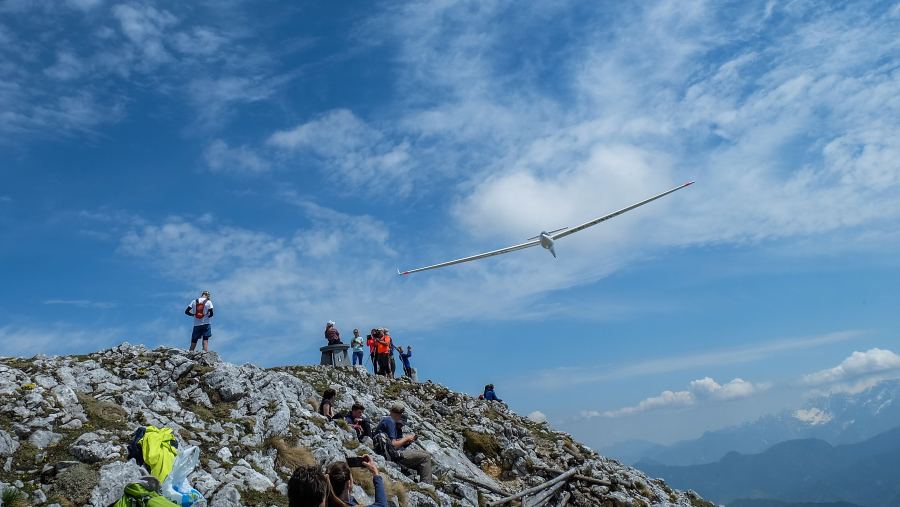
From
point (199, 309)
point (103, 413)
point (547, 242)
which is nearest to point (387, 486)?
point (103, 413)

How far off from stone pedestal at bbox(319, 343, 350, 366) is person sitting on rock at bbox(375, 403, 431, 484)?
12330 mm

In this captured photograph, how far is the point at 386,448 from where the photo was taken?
1702cm

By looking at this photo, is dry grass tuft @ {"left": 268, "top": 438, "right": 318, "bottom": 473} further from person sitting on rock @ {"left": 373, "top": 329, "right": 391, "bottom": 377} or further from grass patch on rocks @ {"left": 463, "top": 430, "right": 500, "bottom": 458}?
person sitting on rock @ {"left": 373, "top": 329, "right": 391, "bottom": 377}

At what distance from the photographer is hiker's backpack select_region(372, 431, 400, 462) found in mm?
16930

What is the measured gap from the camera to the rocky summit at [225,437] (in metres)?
12.4

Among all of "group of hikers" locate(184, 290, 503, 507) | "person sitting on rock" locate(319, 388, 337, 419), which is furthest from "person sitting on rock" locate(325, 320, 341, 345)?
"person sitting on rock" locate(319, 388, 337, 419)

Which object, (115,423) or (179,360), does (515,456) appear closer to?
(179,360)

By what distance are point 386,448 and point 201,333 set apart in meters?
9.22

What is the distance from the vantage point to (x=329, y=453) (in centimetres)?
A: 1631

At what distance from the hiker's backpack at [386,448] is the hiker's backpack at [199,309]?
8.93 metres

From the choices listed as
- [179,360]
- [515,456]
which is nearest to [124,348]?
[179,360]

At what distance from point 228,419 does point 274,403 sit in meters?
1.73

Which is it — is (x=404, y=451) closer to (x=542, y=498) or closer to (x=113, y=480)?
(x=542, y=498)

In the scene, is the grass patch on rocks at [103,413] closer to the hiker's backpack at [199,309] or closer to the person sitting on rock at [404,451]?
the hiker's backpack at [199,309]
